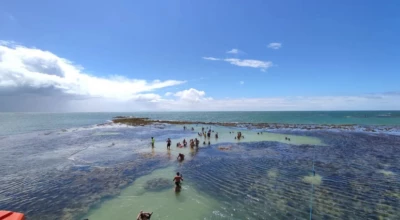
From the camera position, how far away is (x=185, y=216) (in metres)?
12.1

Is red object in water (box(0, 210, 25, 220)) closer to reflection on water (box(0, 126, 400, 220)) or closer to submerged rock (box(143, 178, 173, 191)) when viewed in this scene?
reflection on water (box(0, 126, 400, 220))

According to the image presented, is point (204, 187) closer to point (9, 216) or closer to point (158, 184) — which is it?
point (158, 184)

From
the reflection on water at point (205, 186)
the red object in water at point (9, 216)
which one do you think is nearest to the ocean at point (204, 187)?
the reflection on water at point (205, 186)

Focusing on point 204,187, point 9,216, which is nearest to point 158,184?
point 204,187

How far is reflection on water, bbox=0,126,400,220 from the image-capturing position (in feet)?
42.0

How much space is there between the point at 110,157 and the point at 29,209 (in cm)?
1405

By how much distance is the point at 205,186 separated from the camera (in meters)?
16.9

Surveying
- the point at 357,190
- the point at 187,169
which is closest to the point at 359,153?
the point at 357,190

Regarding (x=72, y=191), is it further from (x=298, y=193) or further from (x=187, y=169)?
(x=298, y=193)

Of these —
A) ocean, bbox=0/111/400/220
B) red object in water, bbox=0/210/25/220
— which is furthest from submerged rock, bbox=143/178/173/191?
red object in water, bbox=0/210/25/220

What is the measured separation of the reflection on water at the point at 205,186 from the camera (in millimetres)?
12812

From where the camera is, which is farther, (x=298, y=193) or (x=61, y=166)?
(x=61, y=166)

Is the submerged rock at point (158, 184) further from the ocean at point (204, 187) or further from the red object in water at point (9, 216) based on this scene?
the red object in water at point (9, 216)

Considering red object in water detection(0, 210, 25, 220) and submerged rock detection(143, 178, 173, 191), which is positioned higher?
red object in water detection(0, 210, 25, 220)
